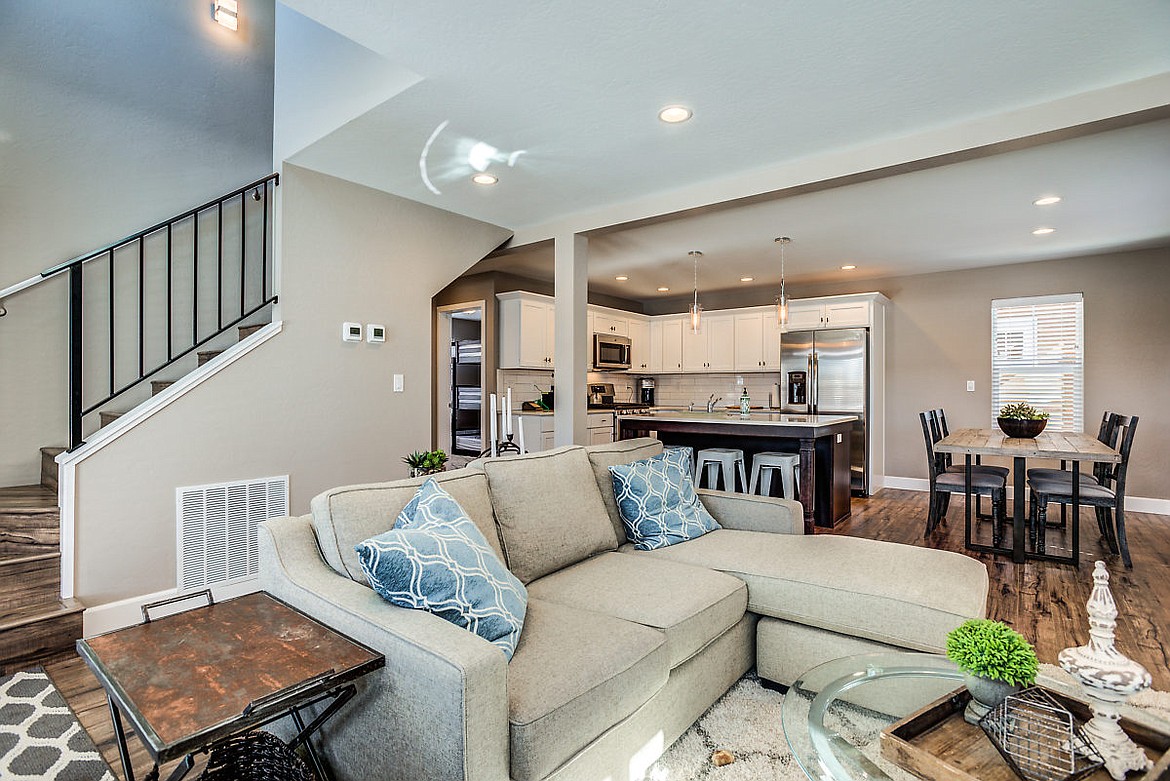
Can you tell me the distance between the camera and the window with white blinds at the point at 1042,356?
238 inches

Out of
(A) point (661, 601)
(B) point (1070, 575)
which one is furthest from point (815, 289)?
(A) point (661, 601)

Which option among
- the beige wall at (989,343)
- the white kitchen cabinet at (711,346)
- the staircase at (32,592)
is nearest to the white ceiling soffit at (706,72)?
the staircase at (32,592)

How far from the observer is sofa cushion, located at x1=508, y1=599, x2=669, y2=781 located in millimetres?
1426

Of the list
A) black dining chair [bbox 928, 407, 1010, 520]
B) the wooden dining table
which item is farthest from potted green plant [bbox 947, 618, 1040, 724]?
black dining chair [bbox 928, 407, 1010, 520]

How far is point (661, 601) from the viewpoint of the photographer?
82.0 inches

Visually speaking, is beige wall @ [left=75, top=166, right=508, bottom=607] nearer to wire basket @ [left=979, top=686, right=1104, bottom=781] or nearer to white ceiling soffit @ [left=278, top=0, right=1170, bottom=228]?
white ceiling soffit @ [left=278, top=0, right=1170, bottom=228]

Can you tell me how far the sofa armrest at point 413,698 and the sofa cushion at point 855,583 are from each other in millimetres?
1328

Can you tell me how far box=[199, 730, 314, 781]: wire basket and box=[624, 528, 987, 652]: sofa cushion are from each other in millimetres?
1573

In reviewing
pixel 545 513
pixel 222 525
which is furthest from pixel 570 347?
pixel 222 525

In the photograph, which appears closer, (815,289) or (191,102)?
(191,102)

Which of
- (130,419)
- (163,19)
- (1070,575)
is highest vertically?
(163,19)

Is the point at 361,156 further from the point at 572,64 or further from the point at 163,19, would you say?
the point at 163,19

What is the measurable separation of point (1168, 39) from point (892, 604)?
2.38 metres

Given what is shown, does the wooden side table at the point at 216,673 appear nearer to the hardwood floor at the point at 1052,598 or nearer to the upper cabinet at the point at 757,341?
the hardwood floor at the point at 1052,598
